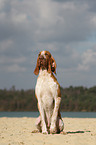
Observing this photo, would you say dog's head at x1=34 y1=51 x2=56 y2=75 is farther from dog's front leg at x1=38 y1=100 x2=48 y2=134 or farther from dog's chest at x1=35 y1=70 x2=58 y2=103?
dog's front leg at x1=38 y1=100 x2=48 y2=134

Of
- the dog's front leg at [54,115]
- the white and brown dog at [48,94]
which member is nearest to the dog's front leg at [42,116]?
the white and brown dog at [48,94]

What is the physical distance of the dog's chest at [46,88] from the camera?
27.3 feet

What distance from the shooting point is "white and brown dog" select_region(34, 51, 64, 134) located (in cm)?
834

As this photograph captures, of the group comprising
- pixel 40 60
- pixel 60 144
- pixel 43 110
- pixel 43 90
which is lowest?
pixel 60 144

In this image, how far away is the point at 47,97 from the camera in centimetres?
834

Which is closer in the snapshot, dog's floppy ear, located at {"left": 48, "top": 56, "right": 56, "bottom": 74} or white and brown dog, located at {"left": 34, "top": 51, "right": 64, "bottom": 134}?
white and brown dog, located at {"left": 34, "top": 51, "right": 64, "bottom": 134}

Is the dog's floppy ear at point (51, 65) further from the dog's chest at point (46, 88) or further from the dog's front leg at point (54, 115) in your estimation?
the dog's front leg at point (54, 115)

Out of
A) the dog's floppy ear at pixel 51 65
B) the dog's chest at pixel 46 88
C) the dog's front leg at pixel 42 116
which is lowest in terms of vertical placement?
the dog's front leg at pixel 42 116

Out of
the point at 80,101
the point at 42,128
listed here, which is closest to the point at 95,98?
the point at 80,101

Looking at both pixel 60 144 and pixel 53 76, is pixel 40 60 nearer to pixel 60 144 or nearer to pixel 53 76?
pixel 53 76

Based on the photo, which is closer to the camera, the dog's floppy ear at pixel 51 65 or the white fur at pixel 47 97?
the white fur at pixel 47 97

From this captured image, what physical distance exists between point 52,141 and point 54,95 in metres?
1.52

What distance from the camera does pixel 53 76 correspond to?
853 centimetres

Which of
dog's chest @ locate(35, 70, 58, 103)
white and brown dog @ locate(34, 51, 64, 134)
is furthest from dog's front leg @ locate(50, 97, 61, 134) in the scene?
dog's chest @ locate(35, 70, 58, 103)
